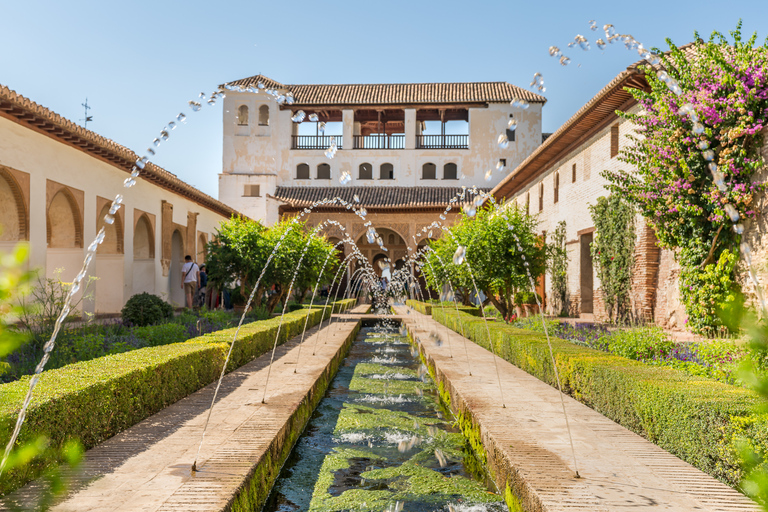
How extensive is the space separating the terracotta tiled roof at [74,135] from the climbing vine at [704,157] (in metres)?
8.91

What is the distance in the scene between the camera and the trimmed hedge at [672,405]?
3326 millimetres

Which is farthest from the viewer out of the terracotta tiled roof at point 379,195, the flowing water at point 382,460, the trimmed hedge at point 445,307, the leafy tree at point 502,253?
the terracotta tiled roof at point 379,195

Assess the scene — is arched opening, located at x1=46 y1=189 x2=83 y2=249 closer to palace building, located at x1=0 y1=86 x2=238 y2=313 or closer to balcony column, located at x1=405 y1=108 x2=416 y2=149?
palace building, located at x1=0 y1=86 x2=238 y2=313

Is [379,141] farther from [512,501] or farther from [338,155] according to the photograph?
[512,501]

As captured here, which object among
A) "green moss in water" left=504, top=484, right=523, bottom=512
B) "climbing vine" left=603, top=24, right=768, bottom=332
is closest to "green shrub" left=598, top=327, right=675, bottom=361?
"climbing vine" left=603, top=24, right=768, bottom=332

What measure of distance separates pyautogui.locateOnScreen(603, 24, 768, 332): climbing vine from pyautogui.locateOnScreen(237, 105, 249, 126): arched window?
25.7 metres

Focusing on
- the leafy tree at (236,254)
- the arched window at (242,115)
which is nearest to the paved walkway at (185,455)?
the leafy tree at (236,254)

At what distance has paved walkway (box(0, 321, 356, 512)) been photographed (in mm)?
2877

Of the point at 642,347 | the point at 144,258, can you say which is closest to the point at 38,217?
the point at 144,258

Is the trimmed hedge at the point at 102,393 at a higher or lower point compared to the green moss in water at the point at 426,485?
higher

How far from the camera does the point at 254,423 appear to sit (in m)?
4.49

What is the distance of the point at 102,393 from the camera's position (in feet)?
13.3

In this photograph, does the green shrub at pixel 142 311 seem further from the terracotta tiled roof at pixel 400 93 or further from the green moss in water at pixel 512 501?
the terracotta tiled roof at pixel 400 93

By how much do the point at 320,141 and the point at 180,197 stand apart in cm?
1511
